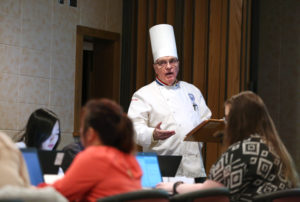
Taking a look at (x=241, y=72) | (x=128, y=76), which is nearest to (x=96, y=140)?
(x=241, y=72)

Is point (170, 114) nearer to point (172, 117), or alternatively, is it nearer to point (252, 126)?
point (172, 117)

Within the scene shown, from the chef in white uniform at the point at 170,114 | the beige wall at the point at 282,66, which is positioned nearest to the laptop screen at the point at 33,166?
the chef in white uniform at the point at 170,114

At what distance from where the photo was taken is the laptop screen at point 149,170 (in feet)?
9.41

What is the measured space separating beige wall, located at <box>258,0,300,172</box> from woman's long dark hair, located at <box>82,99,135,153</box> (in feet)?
15.3

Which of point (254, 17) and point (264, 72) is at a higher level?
point (254, 17)

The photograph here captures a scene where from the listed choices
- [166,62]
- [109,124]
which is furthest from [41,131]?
[166,62]

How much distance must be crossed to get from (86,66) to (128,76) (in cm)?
83

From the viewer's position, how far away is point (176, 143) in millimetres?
4195

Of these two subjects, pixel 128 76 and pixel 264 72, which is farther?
pixel 264 72

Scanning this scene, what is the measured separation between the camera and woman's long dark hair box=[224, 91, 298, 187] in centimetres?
271

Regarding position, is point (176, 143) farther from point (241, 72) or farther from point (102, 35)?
point (102, 35)

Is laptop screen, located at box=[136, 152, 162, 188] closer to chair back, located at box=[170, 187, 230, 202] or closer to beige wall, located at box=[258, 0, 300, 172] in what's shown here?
chair back, located at box=[170, 187, 230, 202]

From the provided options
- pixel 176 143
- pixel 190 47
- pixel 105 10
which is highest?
pixel 105 10

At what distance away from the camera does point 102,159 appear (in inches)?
84.8
